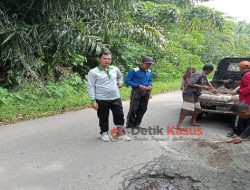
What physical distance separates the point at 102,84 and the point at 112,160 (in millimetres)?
1404

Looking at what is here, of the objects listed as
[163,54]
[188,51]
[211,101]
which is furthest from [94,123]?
[188,51]

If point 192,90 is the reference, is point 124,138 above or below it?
below

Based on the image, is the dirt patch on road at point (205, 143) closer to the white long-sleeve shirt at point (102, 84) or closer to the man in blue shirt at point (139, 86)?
the man in blue shirt at point (139, 86)

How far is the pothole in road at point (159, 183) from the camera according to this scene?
4.46 m

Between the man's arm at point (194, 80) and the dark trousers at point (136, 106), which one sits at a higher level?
the man's arm at point (194, 80)

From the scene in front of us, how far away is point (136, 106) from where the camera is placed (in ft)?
23.6

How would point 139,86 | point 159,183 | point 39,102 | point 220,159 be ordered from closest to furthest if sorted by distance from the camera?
point 159,183 → point 220,159 → point 139,86 → point 39,102

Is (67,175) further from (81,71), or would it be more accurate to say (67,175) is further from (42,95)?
(81,71)

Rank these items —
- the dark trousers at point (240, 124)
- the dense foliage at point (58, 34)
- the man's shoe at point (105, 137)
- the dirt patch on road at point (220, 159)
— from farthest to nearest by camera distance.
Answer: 1. the dense foliage at point (58, 34)
2. the dark trousers at point (240, 124)
3. the man's shoe at point (105, 137)
4. the dirt patch on road at point (220, 159)

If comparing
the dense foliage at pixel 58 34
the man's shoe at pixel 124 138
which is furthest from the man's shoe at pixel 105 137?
the dense foliage at pixel 58 34

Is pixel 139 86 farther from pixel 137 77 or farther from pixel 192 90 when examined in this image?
pixel 192 90

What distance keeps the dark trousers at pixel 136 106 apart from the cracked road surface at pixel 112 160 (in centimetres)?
60

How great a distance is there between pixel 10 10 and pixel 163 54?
11815 millimetres

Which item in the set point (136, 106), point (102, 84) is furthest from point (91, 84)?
point (136, 106)
